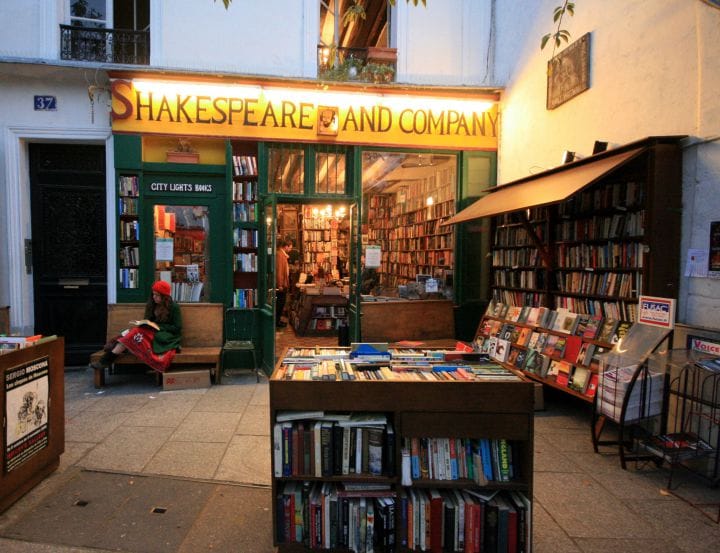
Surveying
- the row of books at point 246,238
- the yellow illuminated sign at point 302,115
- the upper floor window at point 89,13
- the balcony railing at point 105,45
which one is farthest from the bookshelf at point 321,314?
the upper floor window at point 89,13

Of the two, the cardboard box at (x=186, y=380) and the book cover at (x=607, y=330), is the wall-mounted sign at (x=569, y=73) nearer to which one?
the book cover at (x=607, y=330)

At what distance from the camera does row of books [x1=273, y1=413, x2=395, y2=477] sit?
2.59 metres

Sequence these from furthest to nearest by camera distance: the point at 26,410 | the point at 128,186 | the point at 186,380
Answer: the point at 128,186 → the point at 186,380 → the point at 26,410

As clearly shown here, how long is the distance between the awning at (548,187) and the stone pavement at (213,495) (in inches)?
92.9

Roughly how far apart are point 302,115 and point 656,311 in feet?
17.2

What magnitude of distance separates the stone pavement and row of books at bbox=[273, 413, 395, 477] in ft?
2.21

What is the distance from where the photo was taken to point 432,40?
24.5 ft

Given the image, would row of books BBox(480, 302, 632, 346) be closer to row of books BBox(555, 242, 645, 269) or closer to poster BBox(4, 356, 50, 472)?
row of books BBox(555, 242, 645, 269)

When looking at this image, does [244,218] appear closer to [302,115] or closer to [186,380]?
[302,115]

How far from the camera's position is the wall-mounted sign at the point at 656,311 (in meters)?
4.20

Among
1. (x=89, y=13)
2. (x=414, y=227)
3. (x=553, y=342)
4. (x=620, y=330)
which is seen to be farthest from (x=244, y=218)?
(x=620, y=330)

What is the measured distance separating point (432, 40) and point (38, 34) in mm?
5600

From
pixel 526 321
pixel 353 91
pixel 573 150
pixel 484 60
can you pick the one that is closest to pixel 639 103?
pixel 573 150

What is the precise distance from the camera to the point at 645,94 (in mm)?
4730
